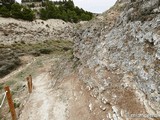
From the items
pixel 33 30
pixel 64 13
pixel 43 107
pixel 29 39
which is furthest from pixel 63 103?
pixel 64 13

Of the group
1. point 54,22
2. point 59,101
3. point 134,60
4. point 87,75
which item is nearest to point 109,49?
point 87,75

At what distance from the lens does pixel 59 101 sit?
49.0 feet

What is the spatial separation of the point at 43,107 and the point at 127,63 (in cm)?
551

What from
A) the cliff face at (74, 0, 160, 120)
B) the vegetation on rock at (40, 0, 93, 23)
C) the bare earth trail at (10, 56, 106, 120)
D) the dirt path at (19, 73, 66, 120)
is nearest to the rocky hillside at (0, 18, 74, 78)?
the vegetation on rock at (40, 0, 93, 23)

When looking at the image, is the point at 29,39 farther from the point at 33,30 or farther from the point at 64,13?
the point at 64,13

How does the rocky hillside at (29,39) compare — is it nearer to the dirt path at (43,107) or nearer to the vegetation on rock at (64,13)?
the vegetation on rock at (64,13)

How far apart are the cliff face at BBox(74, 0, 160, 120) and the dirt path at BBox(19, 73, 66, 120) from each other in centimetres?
205

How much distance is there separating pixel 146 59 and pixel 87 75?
16.4 feet

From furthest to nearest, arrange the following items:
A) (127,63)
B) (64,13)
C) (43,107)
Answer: (64,13), (43,107), (127,63)

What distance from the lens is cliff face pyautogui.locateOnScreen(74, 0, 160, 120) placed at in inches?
405

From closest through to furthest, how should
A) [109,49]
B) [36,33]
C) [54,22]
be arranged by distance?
[109,49], [36,33], [54,22]

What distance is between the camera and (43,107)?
1467 centimetres

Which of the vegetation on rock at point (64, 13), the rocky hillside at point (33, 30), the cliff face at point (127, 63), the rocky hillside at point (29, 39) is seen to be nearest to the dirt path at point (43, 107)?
the cliff face at point (127, 63)

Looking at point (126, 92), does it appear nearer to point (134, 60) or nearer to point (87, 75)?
point (134, 60)
